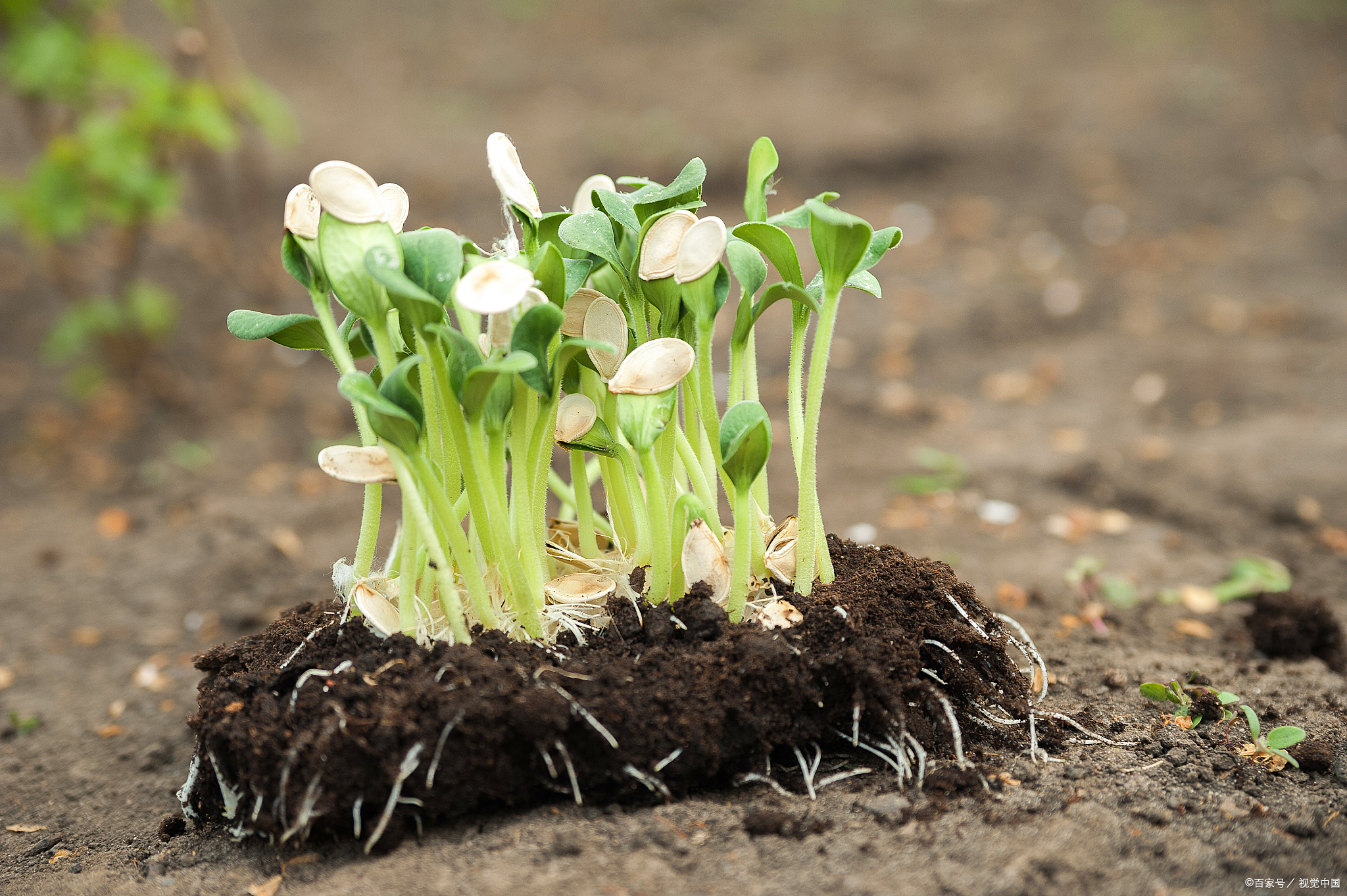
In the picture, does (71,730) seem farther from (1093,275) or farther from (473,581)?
(1093,275)

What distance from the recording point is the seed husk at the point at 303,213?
46.3 inches

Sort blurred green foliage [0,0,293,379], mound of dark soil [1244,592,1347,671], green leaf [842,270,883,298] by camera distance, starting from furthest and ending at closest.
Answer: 1. blurred green foliage [0,0,293,379]
2. mound of dark soil [1244,592,1347,671]
3. green leaf [842,270,883,298]

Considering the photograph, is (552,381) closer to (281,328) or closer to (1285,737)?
(281,328)

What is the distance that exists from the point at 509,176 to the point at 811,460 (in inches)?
23.0

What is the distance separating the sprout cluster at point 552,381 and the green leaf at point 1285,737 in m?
0.66

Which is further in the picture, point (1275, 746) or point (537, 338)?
point (1275, 746)

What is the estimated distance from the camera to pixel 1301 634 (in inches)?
67.1

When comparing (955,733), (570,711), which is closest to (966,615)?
(955,733)

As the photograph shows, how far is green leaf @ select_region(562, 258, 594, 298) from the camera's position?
1.28 metres

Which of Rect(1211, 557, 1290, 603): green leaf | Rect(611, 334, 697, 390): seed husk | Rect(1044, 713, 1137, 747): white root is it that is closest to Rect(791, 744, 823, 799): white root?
Rect(1044, 713, 1137, 747): white root

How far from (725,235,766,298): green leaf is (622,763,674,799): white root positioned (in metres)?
0.65

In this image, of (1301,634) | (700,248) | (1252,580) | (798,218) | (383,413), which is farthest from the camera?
(1252,580)

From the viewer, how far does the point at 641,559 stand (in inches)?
53.7

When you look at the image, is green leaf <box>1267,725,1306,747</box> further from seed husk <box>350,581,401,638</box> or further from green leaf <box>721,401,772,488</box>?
seed husk <box>350,581,401,638</box>
